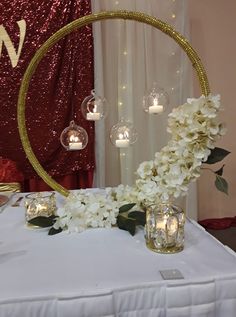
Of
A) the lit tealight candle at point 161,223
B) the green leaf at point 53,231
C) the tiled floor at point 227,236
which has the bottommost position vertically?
the tiled floor at point 227,236

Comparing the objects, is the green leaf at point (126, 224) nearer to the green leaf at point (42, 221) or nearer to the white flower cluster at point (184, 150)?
the white flower cluster at point (184, 150)

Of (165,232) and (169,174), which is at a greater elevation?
(169,174)

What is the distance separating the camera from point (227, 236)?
2.11 m

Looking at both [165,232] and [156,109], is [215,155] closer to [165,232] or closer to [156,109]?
[165,232]

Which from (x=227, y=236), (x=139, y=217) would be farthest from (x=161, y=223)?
(x=227, y=236)

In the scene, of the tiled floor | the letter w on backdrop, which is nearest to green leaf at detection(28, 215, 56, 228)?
the letter w on backdrop

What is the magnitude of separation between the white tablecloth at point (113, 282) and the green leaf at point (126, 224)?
0.24ft

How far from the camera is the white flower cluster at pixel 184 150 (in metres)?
0.78

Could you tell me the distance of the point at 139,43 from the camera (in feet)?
6.35

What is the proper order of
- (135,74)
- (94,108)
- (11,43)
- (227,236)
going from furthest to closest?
(227,236) < (135,74) < (11,43) < (94,108)

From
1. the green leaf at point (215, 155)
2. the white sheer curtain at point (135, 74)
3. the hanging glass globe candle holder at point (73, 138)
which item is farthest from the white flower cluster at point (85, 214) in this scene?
the white sheer curtain at point (135, 74)

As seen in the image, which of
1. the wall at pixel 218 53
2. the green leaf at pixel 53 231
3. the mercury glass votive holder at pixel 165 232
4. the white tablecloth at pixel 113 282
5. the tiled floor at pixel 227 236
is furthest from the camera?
the wall at pixel 218 53

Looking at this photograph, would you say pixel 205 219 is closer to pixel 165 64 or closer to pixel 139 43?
pixel 165 64

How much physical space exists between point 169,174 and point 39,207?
0.40m
